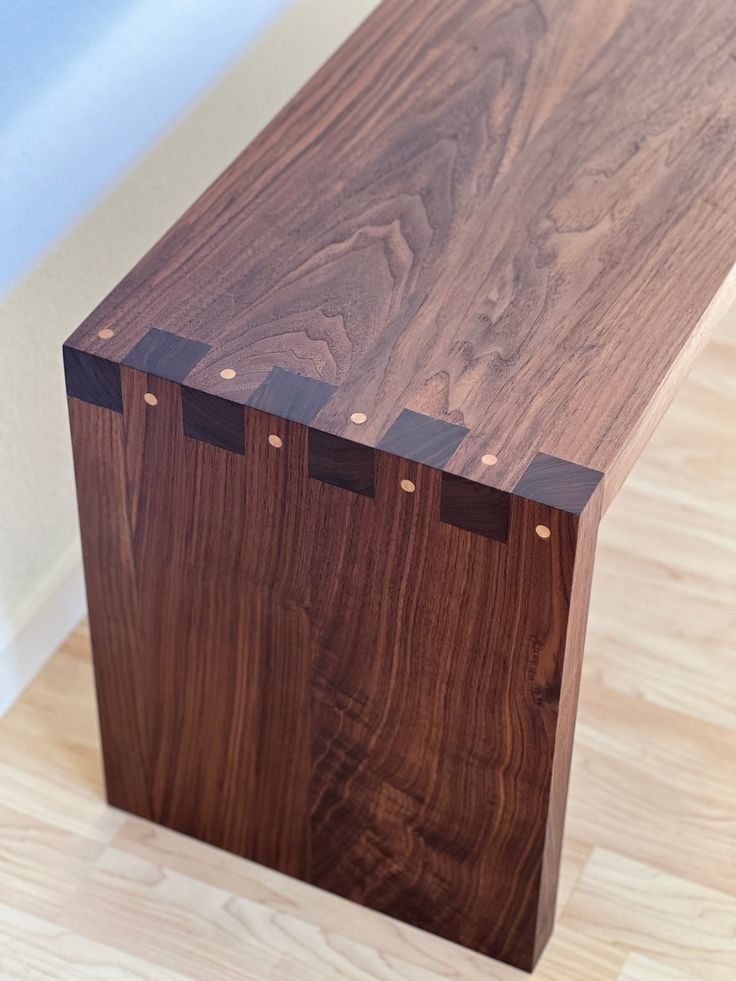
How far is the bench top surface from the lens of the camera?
40.6 inches

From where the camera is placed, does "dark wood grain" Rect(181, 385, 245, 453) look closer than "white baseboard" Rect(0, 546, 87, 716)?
Yes

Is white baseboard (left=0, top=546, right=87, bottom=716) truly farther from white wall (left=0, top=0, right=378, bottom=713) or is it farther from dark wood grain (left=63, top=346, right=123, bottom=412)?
dark wood grain (left=63, top=346, right=123, bottom=412)

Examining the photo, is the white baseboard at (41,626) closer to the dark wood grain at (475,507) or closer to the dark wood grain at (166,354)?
the dark wood grain at (166,354)

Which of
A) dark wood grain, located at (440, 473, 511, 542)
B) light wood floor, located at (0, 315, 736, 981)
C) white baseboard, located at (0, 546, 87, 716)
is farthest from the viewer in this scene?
white baseboard, located at (0, 546, 87, 716)

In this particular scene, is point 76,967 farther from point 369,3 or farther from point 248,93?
point 369,3

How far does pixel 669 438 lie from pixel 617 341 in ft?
2.14

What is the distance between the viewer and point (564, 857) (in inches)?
52.9

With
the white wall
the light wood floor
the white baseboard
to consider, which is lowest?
the light wood floor

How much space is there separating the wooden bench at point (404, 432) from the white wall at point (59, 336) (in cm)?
20

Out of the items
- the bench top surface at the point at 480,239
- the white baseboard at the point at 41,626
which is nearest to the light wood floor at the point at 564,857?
the white baseboard at the point at 41,626

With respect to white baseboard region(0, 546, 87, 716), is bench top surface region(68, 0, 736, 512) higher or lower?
higher

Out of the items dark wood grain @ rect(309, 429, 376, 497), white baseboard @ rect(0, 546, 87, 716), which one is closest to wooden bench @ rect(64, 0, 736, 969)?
dark wood grain @ rect(309, 429, 376, 497)

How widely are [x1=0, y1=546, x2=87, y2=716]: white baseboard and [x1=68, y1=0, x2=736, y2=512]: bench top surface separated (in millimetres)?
455

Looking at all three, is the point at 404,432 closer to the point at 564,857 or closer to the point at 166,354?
the point at 166,354
